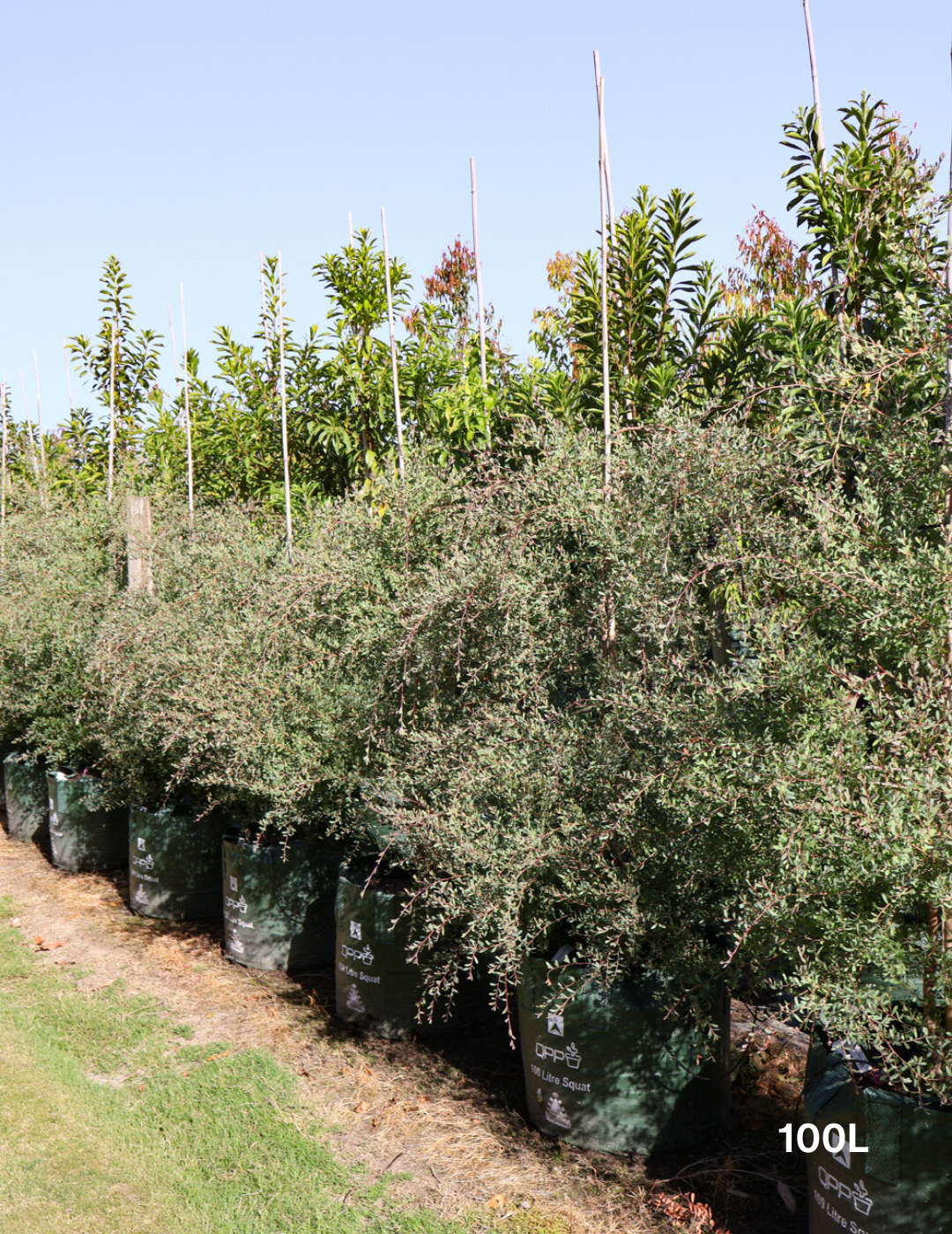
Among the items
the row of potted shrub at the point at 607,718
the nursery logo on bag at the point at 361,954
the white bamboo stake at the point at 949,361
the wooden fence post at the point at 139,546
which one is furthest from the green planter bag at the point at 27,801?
the white bamboo stake at the point at 949,361

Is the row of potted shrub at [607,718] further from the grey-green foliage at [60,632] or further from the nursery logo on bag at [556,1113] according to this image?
the grey-green foliage at [60,632]

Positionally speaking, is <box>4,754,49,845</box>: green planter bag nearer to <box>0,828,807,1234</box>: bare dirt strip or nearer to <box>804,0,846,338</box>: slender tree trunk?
<box>0,828,807,1234</box>: bare dirt strip

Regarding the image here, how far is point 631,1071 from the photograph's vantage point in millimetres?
3115

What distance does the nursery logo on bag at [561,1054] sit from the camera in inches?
124

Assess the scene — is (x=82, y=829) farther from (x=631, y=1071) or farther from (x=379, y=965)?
(x=631, y=1071)

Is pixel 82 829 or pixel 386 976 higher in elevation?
pixel 82 829

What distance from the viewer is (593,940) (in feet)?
10.3

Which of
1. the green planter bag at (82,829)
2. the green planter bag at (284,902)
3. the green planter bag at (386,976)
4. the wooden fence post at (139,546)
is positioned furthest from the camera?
the green planter bag at (82,829)

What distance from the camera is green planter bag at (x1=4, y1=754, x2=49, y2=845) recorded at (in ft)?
25.3

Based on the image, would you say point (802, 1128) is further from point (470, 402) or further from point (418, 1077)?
point (470, 402)

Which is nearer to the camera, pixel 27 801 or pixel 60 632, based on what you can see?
pixel 60 632

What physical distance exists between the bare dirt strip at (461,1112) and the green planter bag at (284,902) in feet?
0.33

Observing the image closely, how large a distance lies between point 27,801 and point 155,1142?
16.1ft

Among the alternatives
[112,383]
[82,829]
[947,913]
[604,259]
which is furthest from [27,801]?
[947,913]
